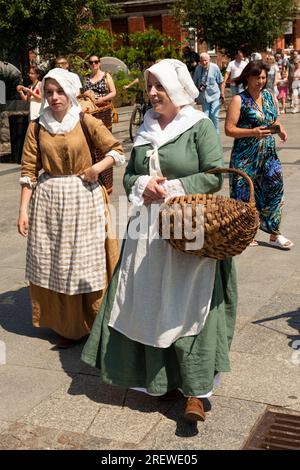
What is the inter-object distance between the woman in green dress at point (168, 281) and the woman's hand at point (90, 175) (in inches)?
27.8

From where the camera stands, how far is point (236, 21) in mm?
25109

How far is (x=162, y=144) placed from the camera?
411 centimetres

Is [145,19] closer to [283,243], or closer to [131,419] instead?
[283,243]

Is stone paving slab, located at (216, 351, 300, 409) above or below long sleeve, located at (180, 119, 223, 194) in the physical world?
below

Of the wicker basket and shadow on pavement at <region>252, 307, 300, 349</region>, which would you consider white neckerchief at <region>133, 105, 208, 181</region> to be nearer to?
the wicker basket

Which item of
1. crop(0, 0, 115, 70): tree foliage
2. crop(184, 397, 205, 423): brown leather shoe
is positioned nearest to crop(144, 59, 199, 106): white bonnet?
crop(184, 397, 205, 423): brown leather shoe

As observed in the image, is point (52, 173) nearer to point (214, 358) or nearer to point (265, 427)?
point (214, 358)

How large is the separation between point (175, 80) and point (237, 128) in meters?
2.91

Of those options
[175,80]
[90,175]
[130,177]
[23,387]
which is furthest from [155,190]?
[23,387]

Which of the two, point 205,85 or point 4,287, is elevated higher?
point 205,85

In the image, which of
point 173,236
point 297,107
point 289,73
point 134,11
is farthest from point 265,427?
point 134,11

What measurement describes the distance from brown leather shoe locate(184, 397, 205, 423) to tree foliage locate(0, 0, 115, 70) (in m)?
12.0

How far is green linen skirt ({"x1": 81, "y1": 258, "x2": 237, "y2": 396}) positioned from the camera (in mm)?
4031
